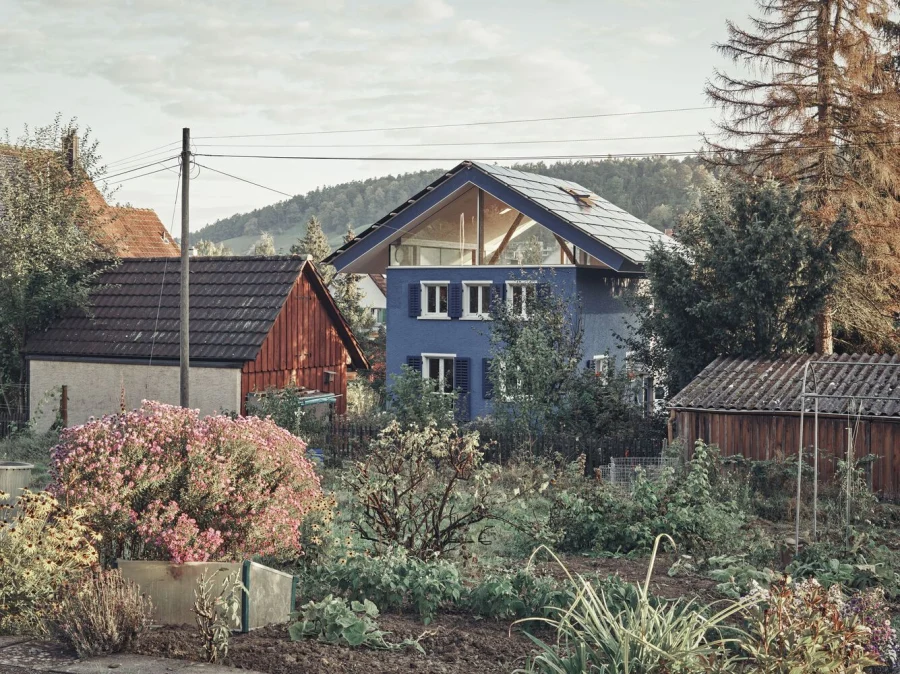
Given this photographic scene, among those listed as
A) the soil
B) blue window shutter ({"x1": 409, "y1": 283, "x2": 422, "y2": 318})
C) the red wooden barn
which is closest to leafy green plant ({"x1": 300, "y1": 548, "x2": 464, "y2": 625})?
the soil

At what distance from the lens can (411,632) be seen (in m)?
7.09

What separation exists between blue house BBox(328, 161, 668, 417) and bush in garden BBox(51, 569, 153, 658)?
2192 centimetres

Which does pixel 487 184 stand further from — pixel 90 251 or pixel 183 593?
pixel 183 593

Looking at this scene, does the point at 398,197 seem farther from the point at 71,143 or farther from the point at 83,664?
the point at 83,664

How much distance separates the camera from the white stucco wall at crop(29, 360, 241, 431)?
77.8 ft

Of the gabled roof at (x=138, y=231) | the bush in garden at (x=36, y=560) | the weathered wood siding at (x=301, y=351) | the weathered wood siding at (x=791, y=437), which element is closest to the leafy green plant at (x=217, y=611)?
the bush in garden at (x=36, y=560)

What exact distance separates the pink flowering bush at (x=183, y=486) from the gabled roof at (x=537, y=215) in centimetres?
1967

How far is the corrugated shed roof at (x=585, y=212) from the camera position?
1109 inches

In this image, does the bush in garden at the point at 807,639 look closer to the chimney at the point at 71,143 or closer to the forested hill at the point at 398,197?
the chimney at the point at 71,143

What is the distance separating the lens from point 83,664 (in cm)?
653

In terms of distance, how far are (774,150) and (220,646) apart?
68.7ft

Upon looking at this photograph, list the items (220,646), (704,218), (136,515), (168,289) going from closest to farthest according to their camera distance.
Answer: (220,646)
(136,515)
(704,218)
(168,289)

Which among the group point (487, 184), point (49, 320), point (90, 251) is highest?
point (487, 184)

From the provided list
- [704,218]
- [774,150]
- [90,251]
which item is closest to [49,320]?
[90,251]
